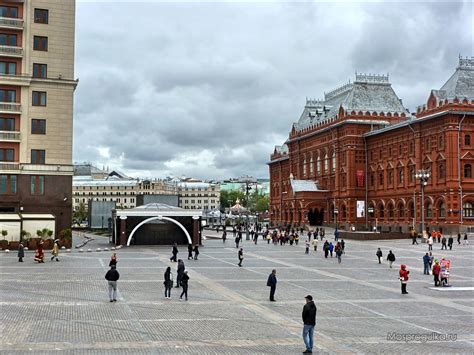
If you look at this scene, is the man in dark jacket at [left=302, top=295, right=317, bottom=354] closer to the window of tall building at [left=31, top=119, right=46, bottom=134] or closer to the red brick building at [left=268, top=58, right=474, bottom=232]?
the window of tall building at [left=31, top=119, right=46, bottom=134]

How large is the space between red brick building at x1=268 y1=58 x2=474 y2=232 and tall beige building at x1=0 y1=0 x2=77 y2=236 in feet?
159

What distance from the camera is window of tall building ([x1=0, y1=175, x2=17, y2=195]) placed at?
2482 inches

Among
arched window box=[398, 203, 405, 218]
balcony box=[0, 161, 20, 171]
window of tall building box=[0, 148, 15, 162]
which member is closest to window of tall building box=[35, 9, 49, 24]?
window of tall building box=[0, 148, 15, 162]

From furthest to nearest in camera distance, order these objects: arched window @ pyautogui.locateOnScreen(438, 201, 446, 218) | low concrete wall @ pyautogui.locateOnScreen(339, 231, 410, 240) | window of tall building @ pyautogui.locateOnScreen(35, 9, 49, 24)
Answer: arched window @ pyautogui.locateOnScreen(438, 201, 446, 218), low concrete wall @ pyautogui.locateOnScreen(339, 231, 410, 240), window of tall building @ pyautogui.locateOnScreen(35, 9, 49, 24)

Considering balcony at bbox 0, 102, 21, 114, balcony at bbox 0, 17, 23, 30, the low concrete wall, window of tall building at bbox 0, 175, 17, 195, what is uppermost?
balcony at bbox 0, 17, 23, 30

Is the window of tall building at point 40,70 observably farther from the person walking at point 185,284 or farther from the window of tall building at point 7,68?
the person walking at point 185,284

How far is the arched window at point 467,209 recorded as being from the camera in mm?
80750

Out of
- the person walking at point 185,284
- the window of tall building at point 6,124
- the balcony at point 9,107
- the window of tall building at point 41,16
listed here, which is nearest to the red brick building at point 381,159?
the window of tall building at point 41,16

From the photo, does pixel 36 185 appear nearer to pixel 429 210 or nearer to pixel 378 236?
pixel 378 236

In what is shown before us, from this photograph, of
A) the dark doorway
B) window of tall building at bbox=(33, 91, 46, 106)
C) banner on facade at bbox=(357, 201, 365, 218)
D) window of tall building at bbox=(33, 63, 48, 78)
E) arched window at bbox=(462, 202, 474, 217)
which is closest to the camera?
window of tall building at bbox=(33, 91, 46, 106)

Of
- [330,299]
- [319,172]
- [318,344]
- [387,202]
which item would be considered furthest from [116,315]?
[319,172]

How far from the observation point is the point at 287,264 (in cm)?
4469

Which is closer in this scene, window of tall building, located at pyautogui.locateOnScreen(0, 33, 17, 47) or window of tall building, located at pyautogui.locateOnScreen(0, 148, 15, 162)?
window of tall building, located at pyautogui.locateOnScreen(0, 148, 15, 162)

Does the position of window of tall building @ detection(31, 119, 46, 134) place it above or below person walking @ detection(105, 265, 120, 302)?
above
